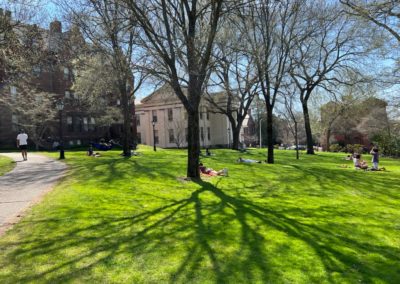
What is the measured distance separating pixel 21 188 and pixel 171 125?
49768 millimetres

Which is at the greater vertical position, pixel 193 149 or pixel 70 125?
pixel 70 125

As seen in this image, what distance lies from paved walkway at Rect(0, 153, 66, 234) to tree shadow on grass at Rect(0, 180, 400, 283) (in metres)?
0.97

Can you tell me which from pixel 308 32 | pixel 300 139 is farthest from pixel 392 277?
pixel 300 139

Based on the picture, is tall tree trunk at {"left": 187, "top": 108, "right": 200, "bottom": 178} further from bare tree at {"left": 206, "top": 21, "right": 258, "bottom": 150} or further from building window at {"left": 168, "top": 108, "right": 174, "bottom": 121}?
building window at {"left": 168, "top": 108, "right": 174, "bottom": 121}

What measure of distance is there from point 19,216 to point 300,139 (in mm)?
92432

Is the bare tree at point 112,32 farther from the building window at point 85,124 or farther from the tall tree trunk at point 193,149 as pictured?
the building window at point 85,124

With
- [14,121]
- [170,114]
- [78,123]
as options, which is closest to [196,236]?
[14,121]

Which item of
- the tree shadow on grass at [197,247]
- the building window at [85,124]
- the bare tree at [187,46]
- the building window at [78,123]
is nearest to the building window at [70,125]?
the building window at [78,123]

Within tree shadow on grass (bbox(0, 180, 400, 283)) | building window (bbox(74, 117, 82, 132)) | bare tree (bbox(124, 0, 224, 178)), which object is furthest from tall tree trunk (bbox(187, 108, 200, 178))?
building window (bbox(74, 117, 82, 132))

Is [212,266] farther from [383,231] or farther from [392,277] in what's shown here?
[383,231]

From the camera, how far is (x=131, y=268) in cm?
518

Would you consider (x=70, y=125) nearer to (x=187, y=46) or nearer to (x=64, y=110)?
(x=64, y=110)

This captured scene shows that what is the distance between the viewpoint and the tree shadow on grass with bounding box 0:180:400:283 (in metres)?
5.17

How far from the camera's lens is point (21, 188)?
10484 millimetres
